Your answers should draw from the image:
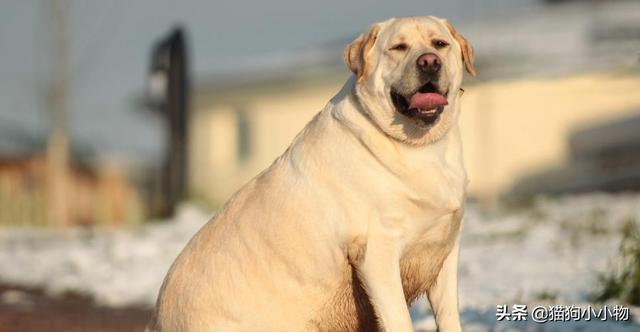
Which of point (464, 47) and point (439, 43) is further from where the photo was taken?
point (464, 47)

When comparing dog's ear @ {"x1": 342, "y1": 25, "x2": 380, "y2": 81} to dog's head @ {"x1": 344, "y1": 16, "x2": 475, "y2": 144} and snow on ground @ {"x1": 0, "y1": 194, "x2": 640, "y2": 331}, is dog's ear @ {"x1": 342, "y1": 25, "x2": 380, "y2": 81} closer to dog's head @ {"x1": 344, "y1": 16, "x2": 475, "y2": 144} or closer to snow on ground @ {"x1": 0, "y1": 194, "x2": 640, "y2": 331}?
dog's head @ {"x1": 344, "y1": 16, "x2": 475, "y2": 144}

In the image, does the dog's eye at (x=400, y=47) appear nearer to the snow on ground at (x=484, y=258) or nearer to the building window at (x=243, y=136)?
the snow on ground at (x=484, y=258)

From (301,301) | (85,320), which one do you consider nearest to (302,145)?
(301,301)

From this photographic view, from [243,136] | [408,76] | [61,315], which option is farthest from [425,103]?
[243,136]

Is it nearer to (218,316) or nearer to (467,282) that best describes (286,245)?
(218,316)

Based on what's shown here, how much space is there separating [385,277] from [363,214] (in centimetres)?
27

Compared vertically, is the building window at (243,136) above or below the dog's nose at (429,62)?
below

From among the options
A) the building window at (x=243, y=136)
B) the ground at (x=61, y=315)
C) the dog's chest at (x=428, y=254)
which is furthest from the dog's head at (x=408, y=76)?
the building window at (x=243, y=136)

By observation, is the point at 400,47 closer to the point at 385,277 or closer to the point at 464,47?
the point at 464,47

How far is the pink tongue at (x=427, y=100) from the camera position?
14.2ft

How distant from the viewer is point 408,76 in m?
4.30

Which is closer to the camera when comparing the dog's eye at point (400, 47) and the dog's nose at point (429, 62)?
the dog's nose at point (429, 62)

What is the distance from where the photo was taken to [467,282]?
29.9 ft

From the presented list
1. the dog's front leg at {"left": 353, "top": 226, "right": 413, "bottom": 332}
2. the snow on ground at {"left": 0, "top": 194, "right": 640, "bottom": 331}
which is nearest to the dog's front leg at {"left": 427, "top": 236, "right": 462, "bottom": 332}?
the dog's front leg at {"left": 353, "top": 226, "right": 413, "bottom": 332}
